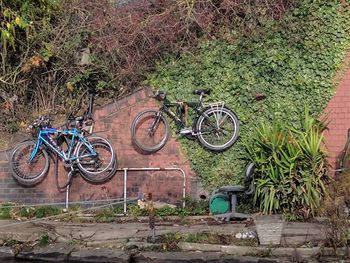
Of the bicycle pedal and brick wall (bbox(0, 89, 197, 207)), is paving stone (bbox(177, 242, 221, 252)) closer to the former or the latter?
brick wall (bbox(0, 89, 197, 207))

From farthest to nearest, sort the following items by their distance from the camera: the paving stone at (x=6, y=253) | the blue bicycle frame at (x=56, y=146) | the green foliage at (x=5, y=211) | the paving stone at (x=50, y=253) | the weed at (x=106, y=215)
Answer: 1. the blue bicycle frame at (x=56, y=146)
2. the green foliage at (x=5, y=211)
3. the weed at (x=106, y=215)
4. the paving stone at (x=6, y=253)
5. the paving stone at (x=50, y=253)

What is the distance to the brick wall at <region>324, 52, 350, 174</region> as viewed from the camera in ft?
31.1

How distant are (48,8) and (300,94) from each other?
522cm

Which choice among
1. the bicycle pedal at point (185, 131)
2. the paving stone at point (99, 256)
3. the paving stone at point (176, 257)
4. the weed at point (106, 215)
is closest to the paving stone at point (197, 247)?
the paving stone at point (176, 257)

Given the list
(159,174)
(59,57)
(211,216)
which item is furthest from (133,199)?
(59,57)

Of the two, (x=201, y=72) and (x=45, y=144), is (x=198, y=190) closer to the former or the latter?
(x=201, y=72)

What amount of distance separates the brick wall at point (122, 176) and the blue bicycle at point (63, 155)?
0.57ft

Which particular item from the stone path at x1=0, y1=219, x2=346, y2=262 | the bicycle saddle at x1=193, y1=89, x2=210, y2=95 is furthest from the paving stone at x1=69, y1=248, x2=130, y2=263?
the bicycle saddle at x1=193, y1=89, x2=210, y2=95

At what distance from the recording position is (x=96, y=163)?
9.69 metres

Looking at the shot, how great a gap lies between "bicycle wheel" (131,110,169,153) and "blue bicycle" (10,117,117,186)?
59 centimetres

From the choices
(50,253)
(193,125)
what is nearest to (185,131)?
(193,125)

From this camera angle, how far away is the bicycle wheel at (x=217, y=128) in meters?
9.62

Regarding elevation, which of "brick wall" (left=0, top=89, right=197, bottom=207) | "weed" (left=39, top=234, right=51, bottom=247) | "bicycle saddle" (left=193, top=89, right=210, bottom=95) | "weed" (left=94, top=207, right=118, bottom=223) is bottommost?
"weed" (left=39, top=234, right=51, bottom=247)

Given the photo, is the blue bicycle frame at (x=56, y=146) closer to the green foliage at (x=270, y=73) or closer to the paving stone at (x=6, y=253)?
the green foliage at (x=270, y=73)
